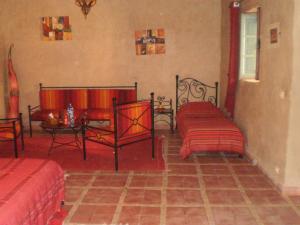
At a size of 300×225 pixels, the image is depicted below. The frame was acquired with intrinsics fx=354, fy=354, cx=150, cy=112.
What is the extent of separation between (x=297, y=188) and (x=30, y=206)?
259 cm

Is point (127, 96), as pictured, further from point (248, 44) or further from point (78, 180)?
point (78, 180)

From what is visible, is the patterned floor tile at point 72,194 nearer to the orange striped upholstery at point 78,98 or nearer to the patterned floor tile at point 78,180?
the patterned floor tile at point 78,180

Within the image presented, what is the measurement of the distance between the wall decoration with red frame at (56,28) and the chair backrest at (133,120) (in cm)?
279

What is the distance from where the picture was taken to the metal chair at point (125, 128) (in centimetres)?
443

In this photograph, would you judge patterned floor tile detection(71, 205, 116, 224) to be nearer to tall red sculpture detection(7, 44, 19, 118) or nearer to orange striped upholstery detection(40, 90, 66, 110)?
tall red sculpture detection(7, 44, 19, 118)

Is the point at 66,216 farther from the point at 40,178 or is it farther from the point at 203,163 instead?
the point at 203,163

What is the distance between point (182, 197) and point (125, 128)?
1.32m

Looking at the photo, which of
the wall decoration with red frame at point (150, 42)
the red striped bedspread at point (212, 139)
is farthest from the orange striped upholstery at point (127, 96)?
the red striped bedspread at point (212, 139)

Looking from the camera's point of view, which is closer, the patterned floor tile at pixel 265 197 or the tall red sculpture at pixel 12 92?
the patterned floor tile at pixel 265 197

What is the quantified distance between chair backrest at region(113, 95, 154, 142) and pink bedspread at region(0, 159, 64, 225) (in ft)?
4.84

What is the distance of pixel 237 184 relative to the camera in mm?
3928

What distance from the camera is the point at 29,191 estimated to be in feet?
7.95

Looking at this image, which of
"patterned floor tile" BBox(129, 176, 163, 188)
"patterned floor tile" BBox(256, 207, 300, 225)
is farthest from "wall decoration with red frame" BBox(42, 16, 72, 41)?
"patterned floor tile" BBox(256, 207, 300, 225)

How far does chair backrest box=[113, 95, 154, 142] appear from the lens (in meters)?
4.44
